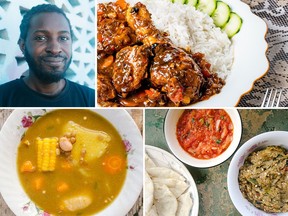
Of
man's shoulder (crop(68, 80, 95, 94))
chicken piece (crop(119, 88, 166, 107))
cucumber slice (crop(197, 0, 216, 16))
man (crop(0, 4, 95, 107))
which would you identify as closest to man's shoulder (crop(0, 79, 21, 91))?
man (crop(0, 4, 95, 107))

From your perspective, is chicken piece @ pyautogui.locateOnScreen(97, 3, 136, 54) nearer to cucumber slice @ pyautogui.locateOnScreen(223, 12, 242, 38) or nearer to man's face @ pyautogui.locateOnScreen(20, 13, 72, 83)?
man's face @ pyautogui.locateOnScreen(20, 13, 72, 83)

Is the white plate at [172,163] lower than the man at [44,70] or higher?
lower

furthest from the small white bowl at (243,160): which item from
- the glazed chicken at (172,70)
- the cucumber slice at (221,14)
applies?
the cucumber slice at (221,14)

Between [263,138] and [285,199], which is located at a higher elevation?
[263,138]

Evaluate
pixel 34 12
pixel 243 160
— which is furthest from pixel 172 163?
pixel 34 12

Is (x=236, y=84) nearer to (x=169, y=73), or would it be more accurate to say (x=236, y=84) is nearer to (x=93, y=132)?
(x=169, y=73)

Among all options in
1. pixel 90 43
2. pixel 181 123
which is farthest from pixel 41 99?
pixel 181 123

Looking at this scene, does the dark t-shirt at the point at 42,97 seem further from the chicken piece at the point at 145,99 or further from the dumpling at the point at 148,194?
the dumpling at the point at 148,194
